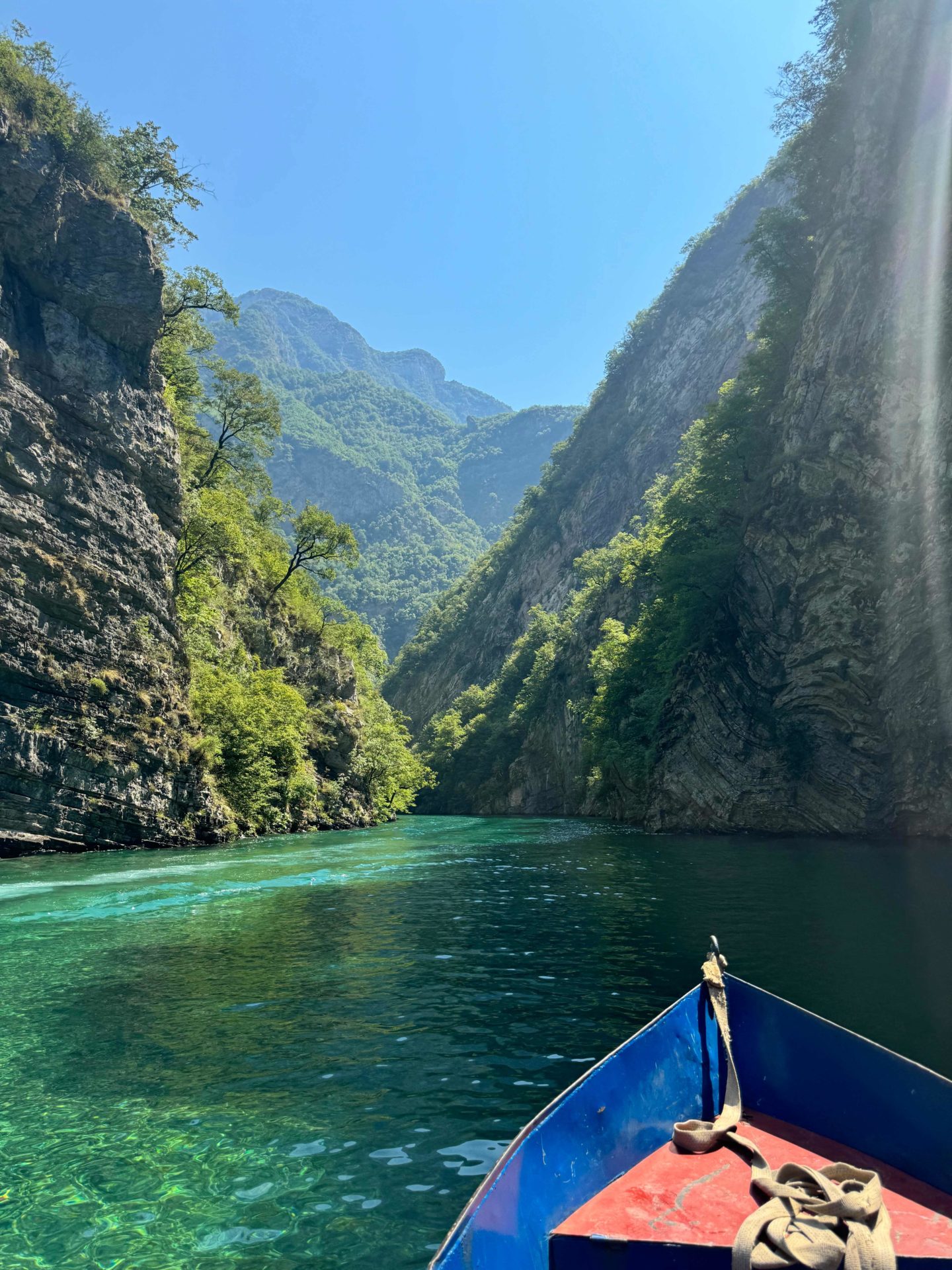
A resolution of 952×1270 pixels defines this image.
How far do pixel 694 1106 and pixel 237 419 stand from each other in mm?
43171

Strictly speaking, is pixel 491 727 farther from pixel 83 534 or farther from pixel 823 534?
pixel 83 534

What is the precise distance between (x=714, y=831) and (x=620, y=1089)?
112 ft

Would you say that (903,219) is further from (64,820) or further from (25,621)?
(64,820)

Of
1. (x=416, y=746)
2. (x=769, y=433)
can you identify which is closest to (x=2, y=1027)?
(x=769, y=433)

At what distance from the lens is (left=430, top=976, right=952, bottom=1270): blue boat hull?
12.4 ft

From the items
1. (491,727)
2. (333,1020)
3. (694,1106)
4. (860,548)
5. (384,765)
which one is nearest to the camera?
(694,1106)

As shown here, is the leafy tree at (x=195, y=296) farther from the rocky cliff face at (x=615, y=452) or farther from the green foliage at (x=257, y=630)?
the rocky cliff face at (x=615, y=452)

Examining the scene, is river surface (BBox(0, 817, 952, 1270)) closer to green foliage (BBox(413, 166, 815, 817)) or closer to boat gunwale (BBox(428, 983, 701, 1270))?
boat gunwale (BBox(428, 983, 701, 1270))

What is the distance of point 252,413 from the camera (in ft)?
142

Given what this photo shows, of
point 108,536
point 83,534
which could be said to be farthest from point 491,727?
point 83,534

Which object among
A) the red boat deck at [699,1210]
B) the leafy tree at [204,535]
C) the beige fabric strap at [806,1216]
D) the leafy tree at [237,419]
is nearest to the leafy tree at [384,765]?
the leafy tree at [204,535]

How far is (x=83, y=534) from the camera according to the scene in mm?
27125

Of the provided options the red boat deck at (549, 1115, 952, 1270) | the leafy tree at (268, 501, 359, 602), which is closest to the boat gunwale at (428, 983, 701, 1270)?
the red boat deck at (549, 1115, 952, 1270)

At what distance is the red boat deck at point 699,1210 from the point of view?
381cm
